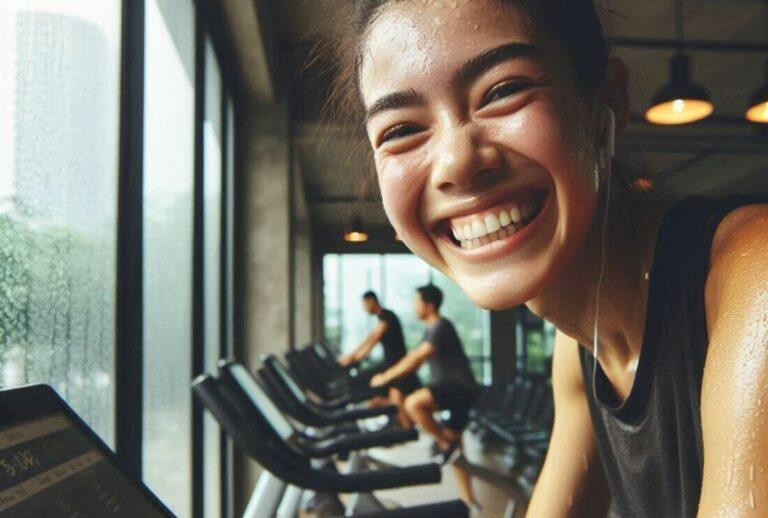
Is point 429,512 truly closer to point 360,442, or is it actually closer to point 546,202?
point 546,202

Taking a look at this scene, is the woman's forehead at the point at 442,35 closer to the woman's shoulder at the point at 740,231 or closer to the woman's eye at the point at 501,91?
the woman's eye at the point at 501,91

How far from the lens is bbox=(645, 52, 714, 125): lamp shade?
3920mm

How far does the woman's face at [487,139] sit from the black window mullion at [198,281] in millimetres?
2289

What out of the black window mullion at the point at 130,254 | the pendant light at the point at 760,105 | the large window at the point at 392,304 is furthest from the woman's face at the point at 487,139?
the large window at the point at 392,304

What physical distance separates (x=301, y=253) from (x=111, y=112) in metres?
8.49

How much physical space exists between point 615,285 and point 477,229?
0.25 meters

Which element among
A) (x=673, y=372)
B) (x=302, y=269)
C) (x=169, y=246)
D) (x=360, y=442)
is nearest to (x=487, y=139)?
(x=673, y=372)

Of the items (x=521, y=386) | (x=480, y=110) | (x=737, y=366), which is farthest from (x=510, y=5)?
(x=521, y=386)

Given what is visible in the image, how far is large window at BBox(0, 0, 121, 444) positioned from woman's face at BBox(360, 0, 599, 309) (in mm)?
790

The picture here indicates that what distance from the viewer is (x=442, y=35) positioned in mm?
781

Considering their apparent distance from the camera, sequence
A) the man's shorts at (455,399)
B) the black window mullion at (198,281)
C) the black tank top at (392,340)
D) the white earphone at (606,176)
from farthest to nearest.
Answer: the black tank top at (392,340) → the man's shorts at (455,399) → the black window mullion at (198,281) → the white earphone at (606,176)

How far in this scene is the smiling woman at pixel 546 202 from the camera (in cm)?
77

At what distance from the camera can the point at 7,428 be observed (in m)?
0.53

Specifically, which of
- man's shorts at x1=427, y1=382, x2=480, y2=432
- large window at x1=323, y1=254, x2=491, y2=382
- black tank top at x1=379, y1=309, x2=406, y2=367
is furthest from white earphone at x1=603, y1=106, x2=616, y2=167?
large window at x1=323, y1=254, x2=491, y2=382
